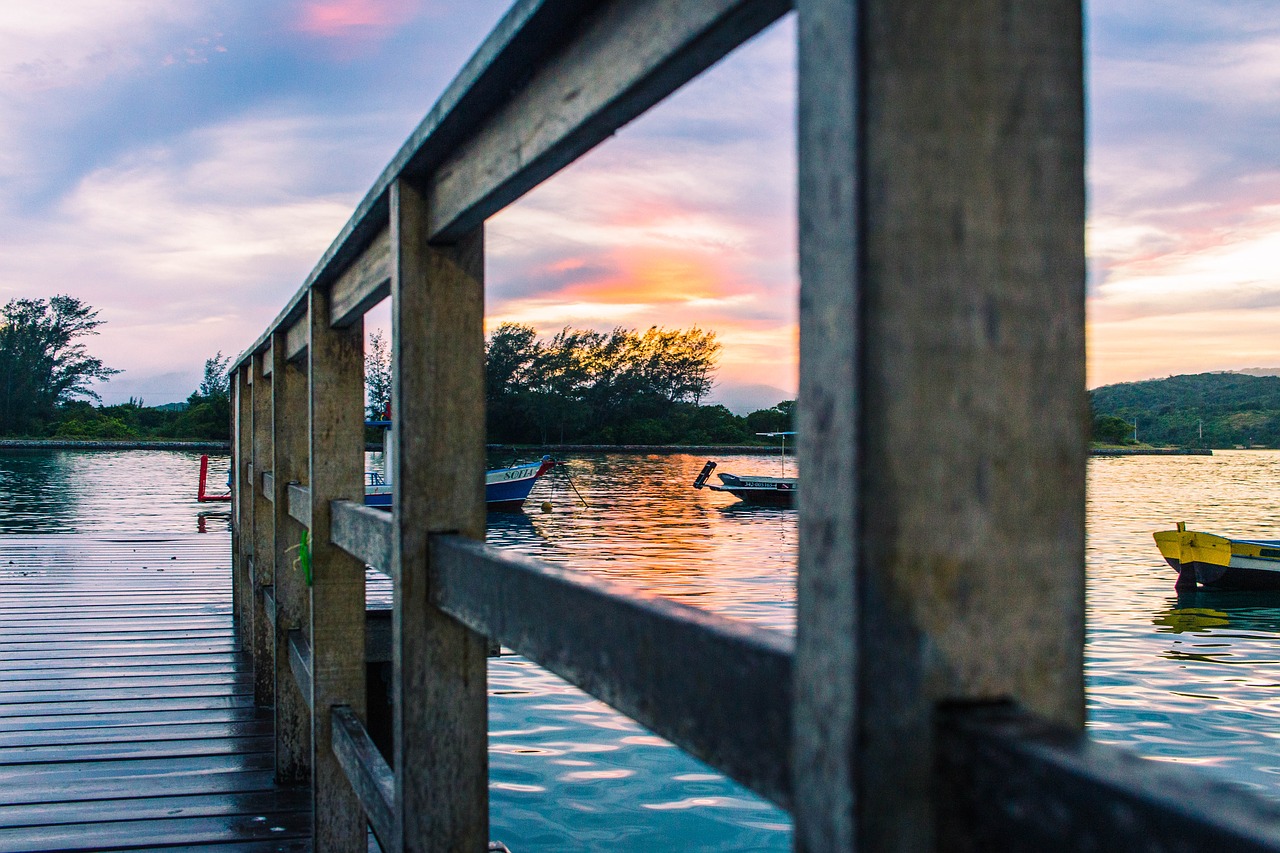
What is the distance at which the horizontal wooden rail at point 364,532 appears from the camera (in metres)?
2.23

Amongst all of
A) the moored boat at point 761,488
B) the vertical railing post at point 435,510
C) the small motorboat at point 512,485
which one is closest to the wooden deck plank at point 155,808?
the vertical railing post at point 435,510

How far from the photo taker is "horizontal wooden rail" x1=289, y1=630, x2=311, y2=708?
3311 mm

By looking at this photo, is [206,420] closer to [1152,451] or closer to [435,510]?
[435,510]

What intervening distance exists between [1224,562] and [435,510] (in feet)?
61.1

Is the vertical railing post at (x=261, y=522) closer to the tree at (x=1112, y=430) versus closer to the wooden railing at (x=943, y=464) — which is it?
the wooden railing at (x=943, y=464)

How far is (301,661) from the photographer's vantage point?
3555 millimetres

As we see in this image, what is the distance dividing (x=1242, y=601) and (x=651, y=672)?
19.4 m

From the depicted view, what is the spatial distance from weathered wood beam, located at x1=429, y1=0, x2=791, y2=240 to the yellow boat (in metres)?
18.6

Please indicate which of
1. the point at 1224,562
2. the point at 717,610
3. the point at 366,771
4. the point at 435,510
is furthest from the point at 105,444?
the point at 435,510

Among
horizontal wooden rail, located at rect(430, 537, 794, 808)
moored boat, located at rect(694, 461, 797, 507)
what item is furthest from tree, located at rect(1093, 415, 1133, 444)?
horizontal wooden rail, located at rect(430, 537, 794, 808)

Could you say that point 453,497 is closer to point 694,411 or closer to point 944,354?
point 944,354

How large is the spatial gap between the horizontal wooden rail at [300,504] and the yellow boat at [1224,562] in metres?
17.3

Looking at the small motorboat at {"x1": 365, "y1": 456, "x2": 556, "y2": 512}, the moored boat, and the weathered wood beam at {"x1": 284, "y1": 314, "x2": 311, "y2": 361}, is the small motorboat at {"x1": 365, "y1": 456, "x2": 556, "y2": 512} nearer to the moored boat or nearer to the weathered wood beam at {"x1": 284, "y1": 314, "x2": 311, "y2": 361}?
the moored boat

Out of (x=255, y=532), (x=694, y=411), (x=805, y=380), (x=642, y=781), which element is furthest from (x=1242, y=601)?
(x=694, y=411)
